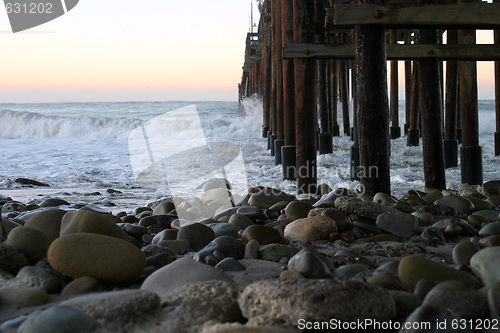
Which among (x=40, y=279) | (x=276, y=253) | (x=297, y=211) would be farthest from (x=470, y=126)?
(x=40, y=279)

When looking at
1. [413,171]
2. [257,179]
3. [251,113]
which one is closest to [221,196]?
[257,179]

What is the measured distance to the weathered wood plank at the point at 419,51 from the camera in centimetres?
392

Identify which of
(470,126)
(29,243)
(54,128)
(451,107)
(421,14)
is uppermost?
(421,14)

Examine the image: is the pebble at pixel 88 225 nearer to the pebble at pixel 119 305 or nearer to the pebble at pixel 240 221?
the pebble at pixel 119 305

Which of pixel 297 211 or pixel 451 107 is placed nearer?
pixel 297 211

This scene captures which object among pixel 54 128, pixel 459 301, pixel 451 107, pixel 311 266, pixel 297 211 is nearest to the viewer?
pixel 459 301

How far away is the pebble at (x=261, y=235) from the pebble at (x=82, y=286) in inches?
36.5

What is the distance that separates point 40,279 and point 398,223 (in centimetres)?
192

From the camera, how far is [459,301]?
4.50 ft

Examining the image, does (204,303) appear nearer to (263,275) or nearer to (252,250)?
(263,275)

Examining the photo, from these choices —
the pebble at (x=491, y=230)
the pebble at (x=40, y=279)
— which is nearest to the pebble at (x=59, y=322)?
the pebble at (x=40, y=279)

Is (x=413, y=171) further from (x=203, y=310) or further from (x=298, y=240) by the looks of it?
(x=203, y=310)

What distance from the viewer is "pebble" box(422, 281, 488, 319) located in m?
1.35

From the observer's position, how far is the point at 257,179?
6.49 meters
